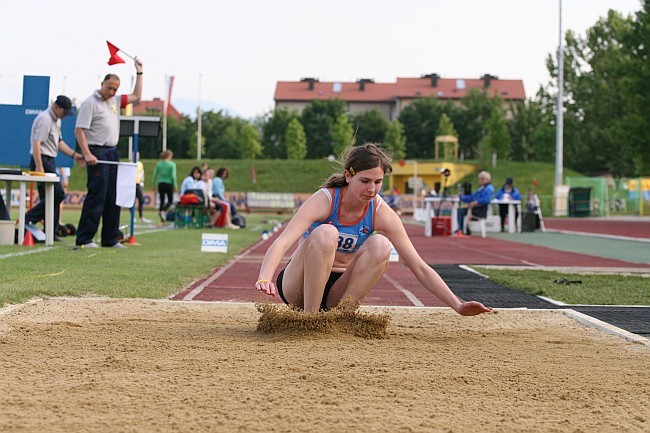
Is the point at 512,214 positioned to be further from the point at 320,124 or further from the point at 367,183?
the point at 320,124

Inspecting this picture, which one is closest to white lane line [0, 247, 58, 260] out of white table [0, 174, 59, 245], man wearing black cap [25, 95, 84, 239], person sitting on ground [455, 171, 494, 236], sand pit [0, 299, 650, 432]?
white table [0, 174, 59, 245]

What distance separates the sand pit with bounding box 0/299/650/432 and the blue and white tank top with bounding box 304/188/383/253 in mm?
588

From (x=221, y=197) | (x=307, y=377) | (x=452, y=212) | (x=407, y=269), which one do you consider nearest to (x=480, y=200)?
(x=452, y=212)

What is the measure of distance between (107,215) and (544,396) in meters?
9.53

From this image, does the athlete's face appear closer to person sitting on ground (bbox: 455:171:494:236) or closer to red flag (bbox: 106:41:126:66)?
red flag (bbox: 106:41:126:66)

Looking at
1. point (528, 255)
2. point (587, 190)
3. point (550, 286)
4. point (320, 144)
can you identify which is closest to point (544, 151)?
point (320, 144)

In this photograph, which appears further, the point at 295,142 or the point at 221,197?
the point at 295,142

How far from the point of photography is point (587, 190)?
4647cm

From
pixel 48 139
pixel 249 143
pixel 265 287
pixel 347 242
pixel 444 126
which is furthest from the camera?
pixel 444 126

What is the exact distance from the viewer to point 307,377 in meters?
4.00

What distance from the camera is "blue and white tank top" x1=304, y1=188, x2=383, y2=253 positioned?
5391 millimetres

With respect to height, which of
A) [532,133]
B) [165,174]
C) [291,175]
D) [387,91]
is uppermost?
[387,91]

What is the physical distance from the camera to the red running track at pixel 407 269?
802cm

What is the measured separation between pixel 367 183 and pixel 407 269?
6393 millimetres
